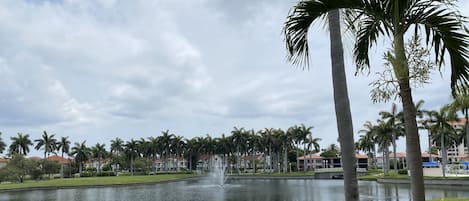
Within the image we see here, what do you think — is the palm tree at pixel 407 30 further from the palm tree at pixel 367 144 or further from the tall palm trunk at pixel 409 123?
the palm tree at pixel 367 144

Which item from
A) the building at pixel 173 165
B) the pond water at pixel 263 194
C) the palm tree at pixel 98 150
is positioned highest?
the palm tree at pixel 98 150

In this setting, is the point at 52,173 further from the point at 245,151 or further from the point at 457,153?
the point at 457,153

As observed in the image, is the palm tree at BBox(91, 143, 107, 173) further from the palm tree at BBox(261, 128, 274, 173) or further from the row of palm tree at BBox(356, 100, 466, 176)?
the row of palm tree at BBox(356, 100, 466, 176)

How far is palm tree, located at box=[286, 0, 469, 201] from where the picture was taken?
5.42 meters

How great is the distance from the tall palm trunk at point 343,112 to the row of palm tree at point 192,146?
261ft

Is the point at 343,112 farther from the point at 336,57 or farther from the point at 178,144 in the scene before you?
the point at 178,144

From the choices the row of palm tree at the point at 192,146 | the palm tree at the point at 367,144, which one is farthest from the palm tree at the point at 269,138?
the palm tree at the point at 367,144

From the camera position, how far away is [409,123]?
548 cm

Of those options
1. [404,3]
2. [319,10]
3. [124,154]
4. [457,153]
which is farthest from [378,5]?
[457,153]

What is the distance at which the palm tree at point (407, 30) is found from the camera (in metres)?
5.42

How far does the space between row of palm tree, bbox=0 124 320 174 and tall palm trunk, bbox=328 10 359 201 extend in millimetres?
79429

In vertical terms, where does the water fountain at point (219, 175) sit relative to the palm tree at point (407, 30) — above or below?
below

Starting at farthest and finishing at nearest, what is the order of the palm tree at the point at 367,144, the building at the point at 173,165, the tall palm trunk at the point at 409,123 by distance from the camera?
the building at the point at 173,165, the palm tree at the point at 367,144, the tall palm trunk at the point at 409,123

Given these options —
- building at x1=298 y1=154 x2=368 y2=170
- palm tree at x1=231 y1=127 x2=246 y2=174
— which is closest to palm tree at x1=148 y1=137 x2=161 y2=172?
palm tree at x1=231 y1=127 x2=246 y2=174
